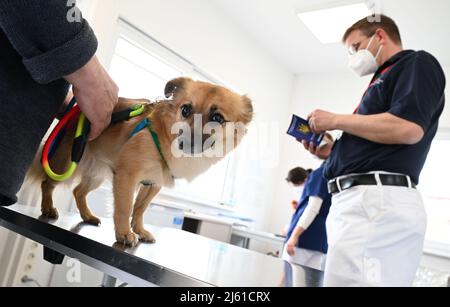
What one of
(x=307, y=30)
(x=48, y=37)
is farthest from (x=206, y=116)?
(x=307, y=30)

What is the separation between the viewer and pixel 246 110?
5.11ft

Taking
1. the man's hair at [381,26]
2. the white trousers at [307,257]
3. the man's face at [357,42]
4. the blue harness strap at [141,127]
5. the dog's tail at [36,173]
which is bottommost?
the white trousers at [307,257]

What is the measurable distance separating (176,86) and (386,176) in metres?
0.93

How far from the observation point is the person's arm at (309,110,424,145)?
1246mm

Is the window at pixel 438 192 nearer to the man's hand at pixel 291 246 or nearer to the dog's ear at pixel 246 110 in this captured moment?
the man's hand at pixel 291 246

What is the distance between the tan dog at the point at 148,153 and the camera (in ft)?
3.51

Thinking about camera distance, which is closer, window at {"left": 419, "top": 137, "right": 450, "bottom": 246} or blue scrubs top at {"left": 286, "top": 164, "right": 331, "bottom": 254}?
blue scrubs top at {"left": 286, "top": 164, "right": 331, "bottom": 254}

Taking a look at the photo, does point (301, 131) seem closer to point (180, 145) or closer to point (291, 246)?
point (180, 145)

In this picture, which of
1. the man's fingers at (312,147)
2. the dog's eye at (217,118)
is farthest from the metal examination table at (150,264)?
the man's fingers at (312,147)

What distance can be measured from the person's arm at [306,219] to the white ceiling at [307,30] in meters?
2.31

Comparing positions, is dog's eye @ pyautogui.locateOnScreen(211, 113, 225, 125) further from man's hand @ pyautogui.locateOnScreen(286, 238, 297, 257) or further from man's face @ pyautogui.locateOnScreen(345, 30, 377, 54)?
man's hand @ pyautogui.locateOnScreen(286, 238, 297, 257)

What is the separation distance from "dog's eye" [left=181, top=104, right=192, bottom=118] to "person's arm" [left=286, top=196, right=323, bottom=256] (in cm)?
159

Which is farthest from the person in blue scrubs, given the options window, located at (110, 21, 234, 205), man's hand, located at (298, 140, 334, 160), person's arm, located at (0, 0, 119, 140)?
person's arm, located at (0, 0, 119, 140)
